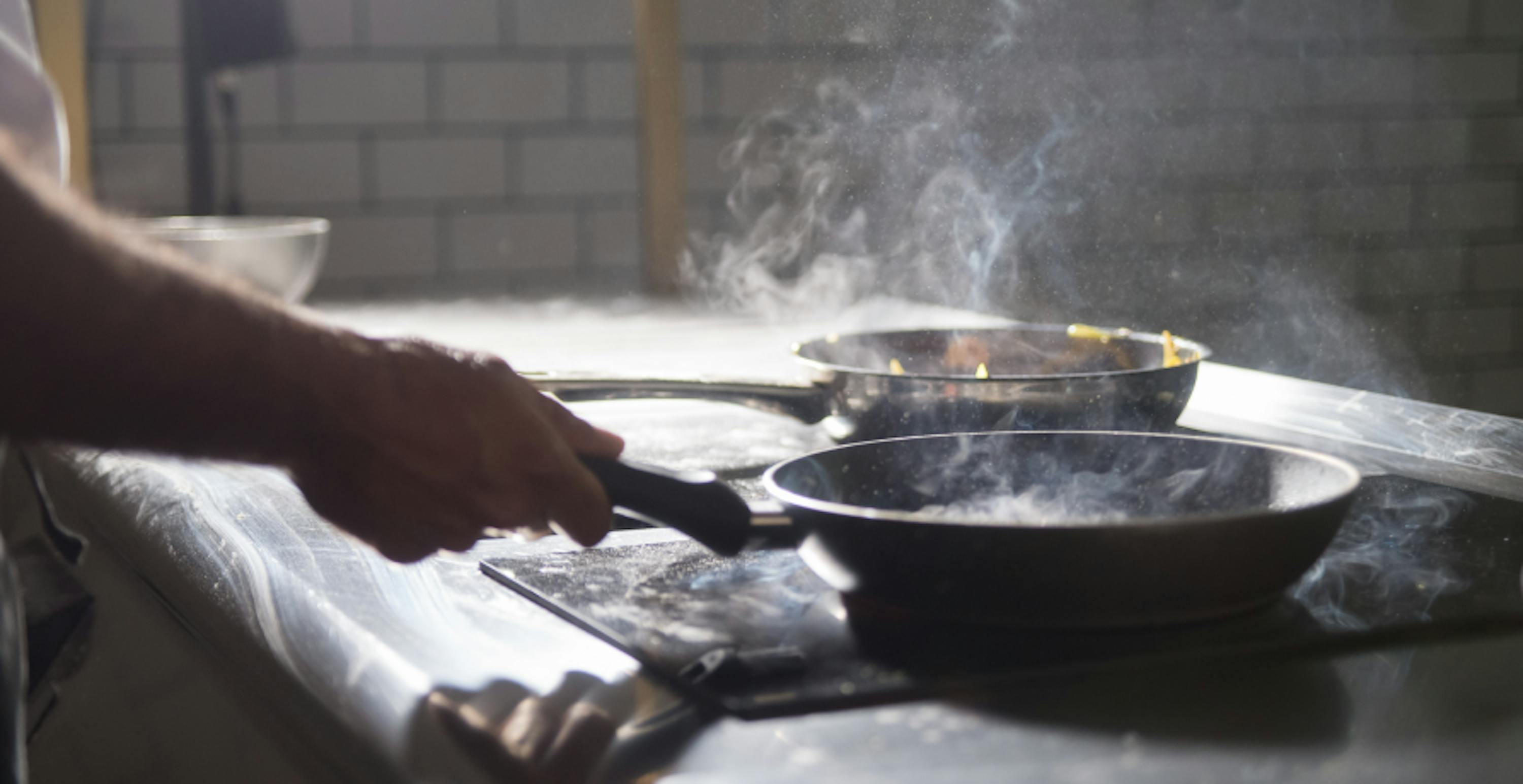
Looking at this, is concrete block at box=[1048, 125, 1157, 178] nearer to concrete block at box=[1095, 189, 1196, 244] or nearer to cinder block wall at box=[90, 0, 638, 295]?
concrete block at box=[1095, 189, 1196, 244]

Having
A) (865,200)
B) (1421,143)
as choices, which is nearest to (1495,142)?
(1421,143)

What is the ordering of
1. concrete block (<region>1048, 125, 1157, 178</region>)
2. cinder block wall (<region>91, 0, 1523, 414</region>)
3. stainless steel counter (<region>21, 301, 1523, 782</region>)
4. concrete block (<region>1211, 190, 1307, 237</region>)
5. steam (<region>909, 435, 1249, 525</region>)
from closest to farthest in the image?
stainless steel counter (<region>21, 301, 1523, 782</region>) → steam (<region>909, 435, 1249, 525</region>) → cinder block wall (<region>91, 0, 1523, 414</region>) → concrete block (<region>1211, 190, 1307, 237</region>) → concrete block (<region>1048, 125, 1157, 178</region>)

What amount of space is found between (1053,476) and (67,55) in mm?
1670

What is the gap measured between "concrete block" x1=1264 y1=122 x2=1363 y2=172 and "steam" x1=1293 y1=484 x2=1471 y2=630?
5.20 ft

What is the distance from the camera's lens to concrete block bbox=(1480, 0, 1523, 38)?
2.11 m

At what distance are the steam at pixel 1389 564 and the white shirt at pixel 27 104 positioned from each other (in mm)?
628

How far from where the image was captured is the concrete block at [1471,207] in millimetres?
2066

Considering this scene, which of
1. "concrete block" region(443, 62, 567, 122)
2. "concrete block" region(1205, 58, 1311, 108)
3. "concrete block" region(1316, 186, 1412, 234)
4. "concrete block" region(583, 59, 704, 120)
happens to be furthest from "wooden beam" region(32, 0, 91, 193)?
"concrete block" region(1316, 186, 1412, 234)

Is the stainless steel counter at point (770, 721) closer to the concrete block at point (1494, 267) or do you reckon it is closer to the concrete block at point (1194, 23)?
the concrete block at point (1494, 267)

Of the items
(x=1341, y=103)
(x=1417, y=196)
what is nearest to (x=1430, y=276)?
(x=1417, y=196)

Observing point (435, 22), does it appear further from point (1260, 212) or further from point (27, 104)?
point (27, 104)

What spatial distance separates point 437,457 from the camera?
1.69 ft

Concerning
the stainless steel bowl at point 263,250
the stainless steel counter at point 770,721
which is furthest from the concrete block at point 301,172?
the stainless steel counter at point 770,721

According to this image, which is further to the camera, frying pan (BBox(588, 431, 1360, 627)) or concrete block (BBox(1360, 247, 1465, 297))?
concrete block (BBox(1360, 247, 1465, 297))
